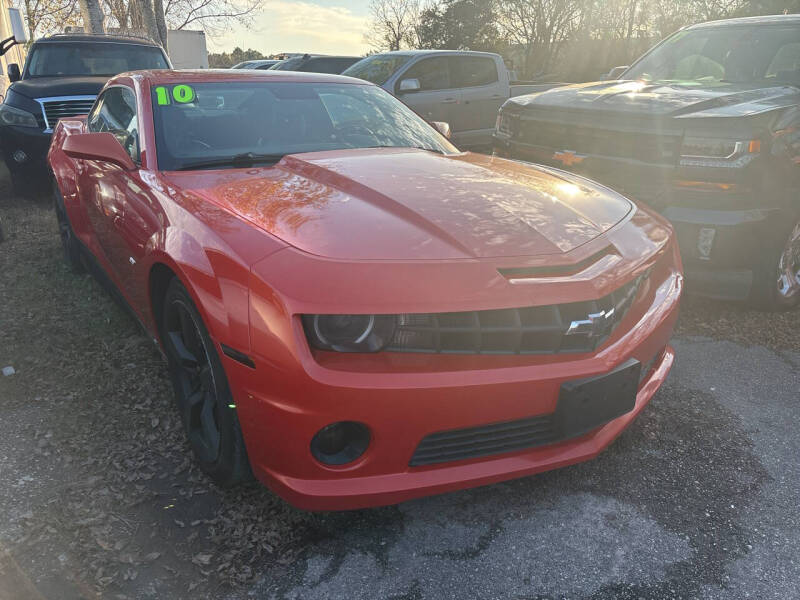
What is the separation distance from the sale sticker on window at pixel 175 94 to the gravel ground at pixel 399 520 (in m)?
1.33

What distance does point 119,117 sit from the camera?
3.35 meters

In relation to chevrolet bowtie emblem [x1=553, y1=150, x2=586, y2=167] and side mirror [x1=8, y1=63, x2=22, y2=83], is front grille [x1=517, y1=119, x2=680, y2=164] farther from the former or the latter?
side mirror [x1=8, y1=63, x2=22, y2=83]

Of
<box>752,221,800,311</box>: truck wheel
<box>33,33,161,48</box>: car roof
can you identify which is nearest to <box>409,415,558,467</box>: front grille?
<box>752,221,800,311</box>: truck wheel

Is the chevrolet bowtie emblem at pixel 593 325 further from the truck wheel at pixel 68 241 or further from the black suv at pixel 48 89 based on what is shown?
the black suv at pixel 48 89

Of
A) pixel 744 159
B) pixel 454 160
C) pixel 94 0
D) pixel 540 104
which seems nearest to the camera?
pixel 454 160

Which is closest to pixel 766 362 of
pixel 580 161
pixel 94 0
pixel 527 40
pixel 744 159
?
pixel 744 159

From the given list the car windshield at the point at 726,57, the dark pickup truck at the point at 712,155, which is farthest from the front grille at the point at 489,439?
the car windshield at the point at 726,57

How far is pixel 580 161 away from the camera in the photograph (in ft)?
13.0

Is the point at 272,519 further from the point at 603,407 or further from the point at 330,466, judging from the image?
the point at 603,407

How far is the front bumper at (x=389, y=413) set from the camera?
164 centimetres

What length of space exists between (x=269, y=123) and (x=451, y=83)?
636 cm

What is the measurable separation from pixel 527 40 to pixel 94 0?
64.4 ft

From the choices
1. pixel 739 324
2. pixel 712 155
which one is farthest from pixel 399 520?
pixel 739 324

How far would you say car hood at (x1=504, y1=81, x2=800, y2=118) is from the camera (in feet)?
11.5
